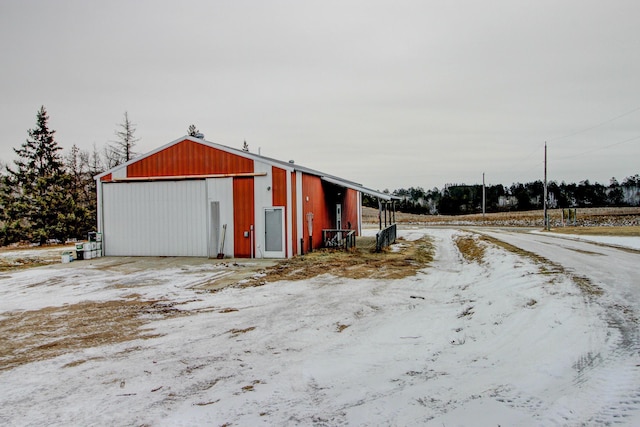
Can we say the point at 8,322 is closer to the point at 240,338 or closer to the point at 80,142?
the point at 240,338

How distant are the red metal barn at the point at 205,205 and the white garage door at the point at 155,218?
0.13ft

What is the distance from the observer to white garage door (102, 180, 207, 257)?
53.4ft

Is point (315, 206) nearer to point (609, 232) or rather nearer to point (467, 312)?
point (467, 312)

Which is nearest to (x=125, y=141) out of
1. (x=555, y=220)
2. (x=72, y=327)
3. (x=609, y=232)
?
(x=72, y=327)

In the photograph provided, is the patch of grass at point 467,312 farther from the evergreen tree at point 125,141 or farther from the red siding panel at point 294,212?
the evergreen tree at point 125,141

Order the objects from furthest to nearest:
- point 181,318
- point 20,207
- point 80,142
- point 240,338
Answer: point 80,142, point 20,207, point 181,318, point 240,338

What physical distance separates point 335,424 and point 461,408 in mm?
1091

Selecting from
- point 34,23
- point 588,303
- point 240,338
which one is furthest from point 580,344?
point 34,23

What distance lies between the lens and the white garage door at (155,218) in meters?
16.3

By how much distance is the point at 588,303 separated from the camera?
22.2 ft

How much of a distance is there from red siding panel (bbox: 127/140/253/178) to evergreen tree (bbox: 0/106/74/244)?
13723mm

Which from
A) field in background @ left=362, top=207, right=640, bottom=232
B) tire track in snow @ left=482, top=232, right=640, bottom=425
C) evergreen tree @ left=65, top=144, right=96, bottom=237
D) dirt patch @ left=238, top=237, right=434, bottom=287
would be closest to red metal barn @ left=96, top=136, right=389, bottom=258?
dirt patch @ left=238, top=237, right=434, bottom=287

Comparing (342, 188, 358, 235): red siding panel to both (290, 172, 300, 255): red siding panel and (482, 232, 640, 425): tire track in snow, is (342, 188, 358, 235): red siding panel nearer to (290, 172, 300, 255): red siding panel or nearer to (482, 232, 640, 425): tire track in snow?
(290, 172, 300, 255): red siding panel

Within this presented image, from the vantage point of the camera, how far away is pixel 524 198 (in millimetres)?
77438
